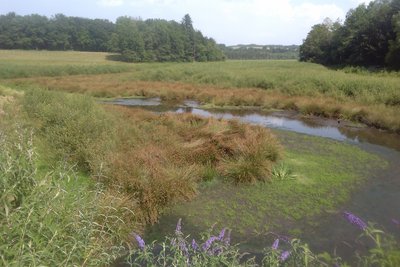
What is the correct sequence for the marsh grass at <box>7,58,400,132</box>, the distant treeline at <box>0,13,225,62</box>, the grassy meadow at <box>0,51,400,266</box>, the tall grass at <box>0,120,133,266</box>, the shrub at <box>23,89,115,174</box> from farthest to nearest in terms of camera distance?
1. the distant treeline at <box>0,13,225,62</box>
2. the marsh grass at <box>7,58,400,132</box>
3. the shrub at <box>23,89,115,174</box>
4. the grassy meadow at <box>0,51,400,266</box>
5. the tall grass at <box>0,120,133,266</box>

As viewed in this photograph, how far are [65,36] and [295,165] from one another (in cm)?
9722

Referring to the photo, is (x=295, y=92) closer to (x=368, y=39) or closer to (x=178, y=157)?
(x=178, y=157)

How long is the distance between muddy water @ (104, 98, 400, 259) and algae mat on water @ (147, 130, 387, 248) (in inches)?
6.5

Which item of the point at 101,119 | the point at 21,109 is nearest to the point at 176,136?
the point at 101,119

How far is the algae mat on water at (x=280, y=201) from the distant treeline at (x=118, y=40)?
245ft

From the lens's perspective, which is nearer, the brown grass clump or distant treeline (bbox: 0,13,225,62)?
the brown grass clump

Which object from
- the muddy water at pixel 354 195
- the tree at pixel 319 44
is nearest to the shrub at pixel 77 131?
the muddy water at pixel 354 195

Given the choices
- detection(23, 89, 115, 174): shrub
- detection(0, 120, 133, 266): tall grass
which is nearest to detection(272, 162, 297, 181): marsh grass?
detection(23, 89, 115, 174): shrub

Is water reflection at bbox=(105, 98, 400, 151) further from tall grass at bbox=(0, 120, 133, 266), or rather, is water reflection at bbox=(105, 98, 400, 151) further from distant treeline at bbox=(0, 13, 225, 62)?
distant treeline at bbox=(0, 13, 225, 62)

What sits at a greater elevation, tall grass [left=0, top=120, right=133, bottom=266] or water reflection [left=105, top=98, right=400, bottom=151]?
tall grass [left=0, top=120, right=133, bottom=266]

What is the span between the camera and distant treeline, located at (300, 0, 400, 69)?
38844mm

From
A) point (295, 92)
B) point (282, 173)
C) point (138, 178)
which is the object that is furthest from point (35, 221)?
point (295, 92)

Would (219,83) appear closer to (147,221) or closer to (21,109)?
(21,109)

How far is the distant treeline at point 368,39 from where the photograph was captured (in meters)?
38.8
